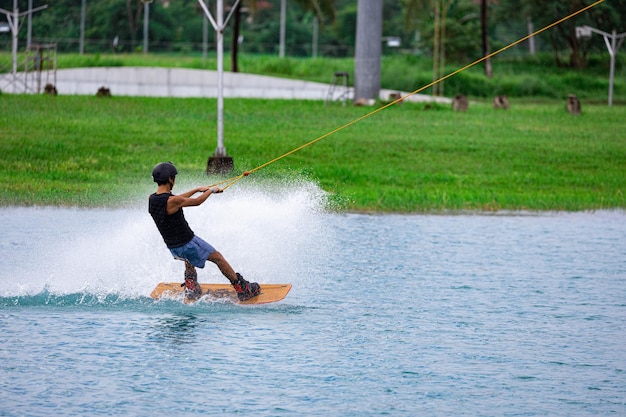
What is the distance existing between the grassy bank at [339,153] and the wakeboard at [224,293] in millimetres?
7287

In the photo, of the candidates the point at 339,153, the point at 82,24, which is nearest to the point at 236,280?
the point at 339,153

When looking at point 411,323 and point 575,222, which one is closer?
point 411,323

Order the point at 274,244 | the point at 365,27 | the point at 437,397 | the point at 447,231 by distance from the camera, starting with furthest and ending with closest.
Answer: the point at 365,27
the point at 447,231
the point at 274,244
the point at 437,397

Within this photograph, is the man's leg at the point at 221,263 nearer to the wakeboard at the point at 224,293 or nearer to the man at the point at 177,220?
the man at the point at 177,220

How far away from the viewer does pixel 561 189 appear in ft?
72.6

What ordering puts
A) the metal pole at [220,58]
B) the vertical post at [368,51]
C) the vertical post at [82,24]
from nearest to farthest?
the metal pole at [220,58] → the vertical post at [368,51] → the vertical post at [82,24]

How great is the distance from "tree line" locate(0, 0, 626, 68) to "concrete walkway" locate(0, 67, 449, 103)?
7.61 feet

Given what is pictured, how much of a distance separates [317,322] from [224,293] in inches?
43.3

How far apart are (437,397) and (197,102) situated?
24609 millimetres

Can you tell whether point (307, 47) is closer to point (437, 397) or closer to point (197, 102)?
point (197, 102)

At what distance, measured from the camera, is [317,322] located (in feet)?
37.8

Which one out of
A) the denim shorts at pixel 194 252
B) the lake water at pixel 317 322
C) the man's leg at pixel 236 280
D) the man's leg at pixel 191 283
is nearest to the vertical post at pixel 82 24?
A: the lake water at pixel 317 322

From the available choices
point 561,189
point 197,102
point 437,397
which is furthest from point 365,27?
point 437,397

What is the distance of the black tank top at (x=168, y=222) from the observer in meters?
11.4
